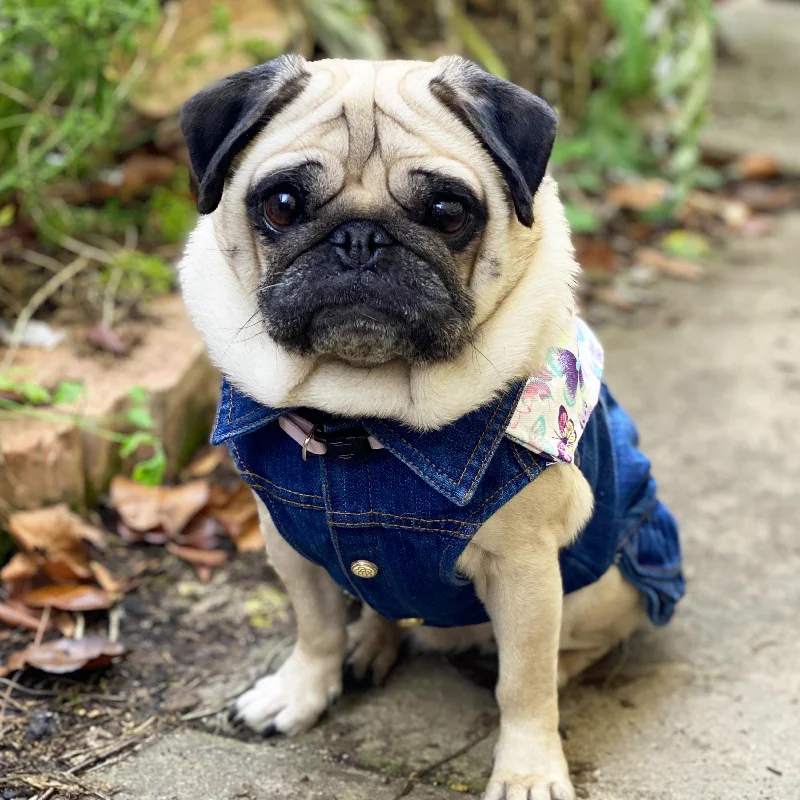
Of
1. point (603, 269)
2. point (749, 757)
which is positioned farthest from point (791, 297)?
point (749, 757)

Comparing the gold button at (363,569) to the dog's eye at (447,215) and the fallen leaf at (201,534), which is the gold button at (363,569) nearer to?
the dog's eye at (447,215)

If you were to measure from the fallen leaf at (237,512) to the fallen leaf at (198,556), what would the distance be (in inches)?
4.7

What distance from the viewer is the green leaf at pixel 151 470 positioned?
10.4ft

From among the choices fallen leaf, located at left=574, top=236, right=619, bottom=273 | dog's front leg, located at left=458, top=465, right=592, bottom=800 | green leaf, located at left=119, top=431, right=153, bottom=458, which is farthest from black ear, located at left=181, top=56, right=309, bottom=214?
fallen leaf, located at left=574, top=236, right=619, bottom=273

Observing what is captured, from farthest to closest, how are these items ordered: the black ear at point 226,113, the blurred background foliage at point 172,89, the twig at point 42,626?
1. the blurred background foliage at point 172,89
2. the twig at point 42,626
3. the black ear at point 226,113

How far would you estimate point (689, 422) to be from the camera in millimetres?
4199

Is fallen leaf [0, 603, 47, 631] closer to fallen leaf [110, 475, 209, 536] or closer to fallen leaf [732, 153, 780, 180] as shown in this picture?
fallen leaf [110, 475, 209, 536]

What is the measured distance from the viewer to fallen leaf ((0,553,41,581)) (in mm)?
2961

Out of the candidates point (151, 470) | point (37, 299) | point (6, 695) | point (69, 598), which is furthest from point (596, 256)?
point (6, 695)

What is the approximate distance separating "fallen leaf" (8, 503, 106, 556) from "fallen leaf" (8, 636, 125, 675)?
0.33 metres

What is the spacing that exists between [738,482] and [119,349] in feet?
7.31

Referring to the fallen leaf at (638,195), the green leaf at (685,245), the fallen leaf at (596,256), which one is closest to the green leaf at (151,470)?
the fallen leaf at (596,256)

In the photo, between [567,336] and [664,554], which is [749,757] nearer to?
[664,554]

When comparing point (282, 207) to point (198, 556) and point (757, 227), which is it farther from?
point (757, 227)
